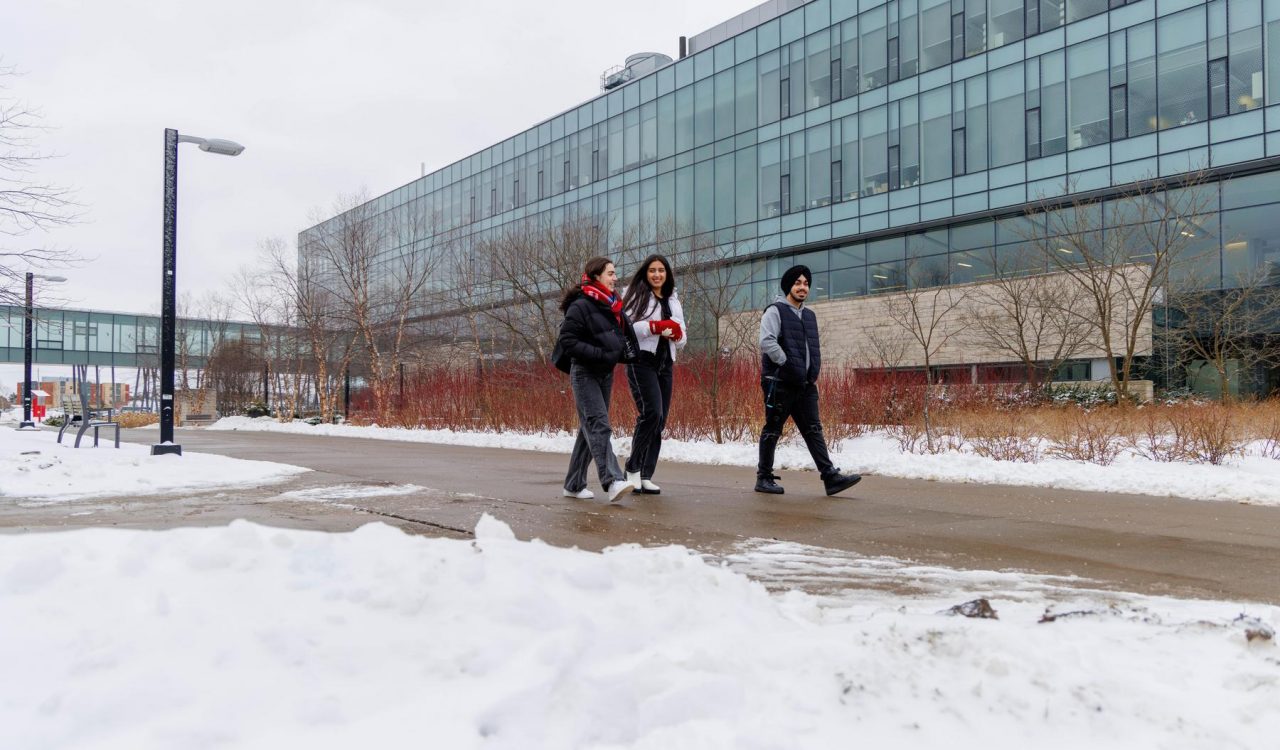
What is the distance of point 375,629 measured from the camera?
2.39 meters

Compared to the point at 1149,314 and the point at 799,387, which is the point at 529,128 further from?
the point at 799,387

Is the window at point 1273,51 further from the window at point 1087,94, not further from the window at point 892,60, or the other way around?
the window at point 892,60

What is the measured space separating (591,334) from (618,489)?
48.5 inches

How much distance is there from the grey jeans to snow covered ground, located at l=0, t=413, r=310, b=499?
3.41m

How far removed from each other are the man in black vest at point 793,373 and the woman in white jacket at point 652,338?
2.75 ft

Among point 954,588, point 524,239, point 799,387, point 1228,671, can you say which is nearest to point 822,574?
point 954,588

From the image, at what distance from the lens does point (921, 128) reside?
3191cm

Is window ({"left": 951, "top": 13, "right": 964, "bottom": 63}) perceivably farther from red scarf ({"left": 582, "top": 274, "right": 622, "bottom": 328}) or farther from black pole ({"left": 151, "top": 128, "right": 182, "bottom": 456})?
red scarf ({"left": 582, "top": 274, "right": 622, "bottom": 328})

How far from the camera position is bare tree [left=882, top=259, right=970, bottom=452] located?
2869 cm

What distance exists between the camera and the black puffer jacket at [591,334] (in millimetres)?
6605

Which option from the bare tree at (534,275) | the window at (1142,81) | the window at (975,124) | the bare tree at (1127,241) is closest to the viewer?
the bare tree at (1127,241)

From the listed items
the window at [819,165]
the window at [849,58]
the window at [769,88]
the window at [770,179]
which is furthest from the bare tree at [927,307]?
the window at [769,88]

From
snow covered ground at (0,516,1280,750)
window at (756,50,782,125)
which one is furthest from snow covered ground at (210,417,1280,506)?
window at (756,50,782,125)

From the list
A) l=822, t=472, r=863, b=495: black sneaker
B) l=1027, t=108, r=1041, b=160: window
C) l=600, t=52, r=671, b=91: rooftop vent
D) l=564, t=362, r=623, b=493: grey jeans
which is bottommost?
l=822, t=472, r=863, b=495: black sneaker
